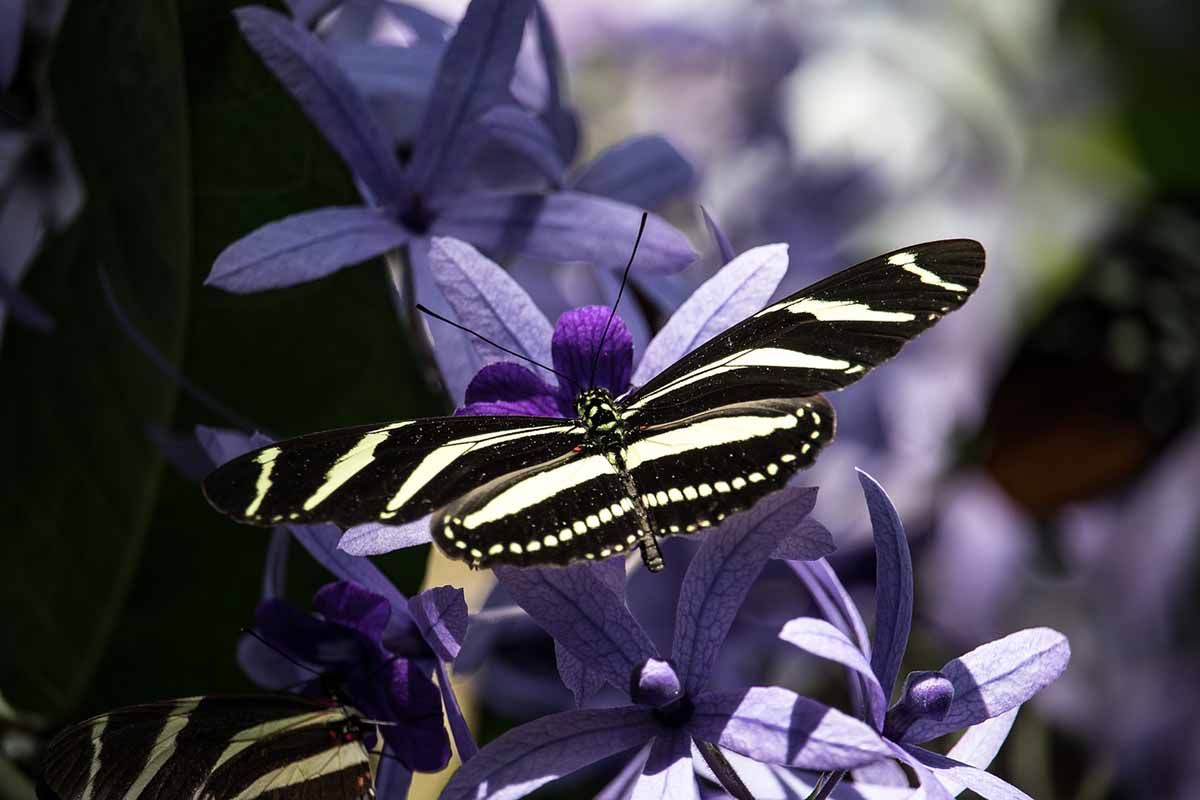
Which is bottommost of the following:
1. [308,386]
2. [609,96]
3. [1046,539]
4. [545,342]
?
[1046,539]

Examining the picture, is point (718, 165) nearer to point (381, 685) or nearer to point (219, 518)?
point (219, 518)

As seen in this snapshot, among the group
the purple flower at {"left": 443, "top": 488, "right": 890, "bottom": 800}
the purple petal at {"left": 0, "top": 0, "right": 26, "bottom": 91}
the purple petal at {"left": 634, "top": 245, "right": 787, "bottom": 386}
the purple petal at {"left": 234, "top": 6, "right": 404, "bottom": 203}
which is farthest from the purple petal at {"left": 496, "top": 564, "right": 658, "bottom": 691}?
the purple petal at {"left": 0, "top": 0, "right": 26, "bottom": 91}

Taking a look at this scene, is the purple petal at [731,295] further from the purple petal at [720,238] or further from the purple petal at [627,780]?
the purple petal at [627,780]

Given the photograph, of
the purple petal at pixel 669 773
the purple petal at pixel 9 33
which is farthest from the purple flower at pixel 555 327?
the purple petal at pixel 9 33

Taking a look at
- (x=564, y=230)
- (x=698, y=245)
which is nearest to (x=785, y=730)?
(x=564, y=230)

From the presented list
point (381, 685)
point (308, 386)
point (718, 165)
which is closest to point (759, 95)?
point (718, 165)

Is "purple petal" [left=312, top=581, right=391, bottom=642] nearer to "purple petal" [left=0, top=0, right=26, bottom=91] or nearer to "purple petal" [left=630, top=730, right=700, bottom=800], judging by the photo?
"purple petal" [left=630, top=730, right=700, bottom=800]

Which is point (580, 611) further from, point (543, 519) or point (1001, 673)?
point (1001, 673)

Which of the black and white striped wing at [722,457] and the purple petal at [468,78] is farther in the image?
the purple petal at [468,78]
